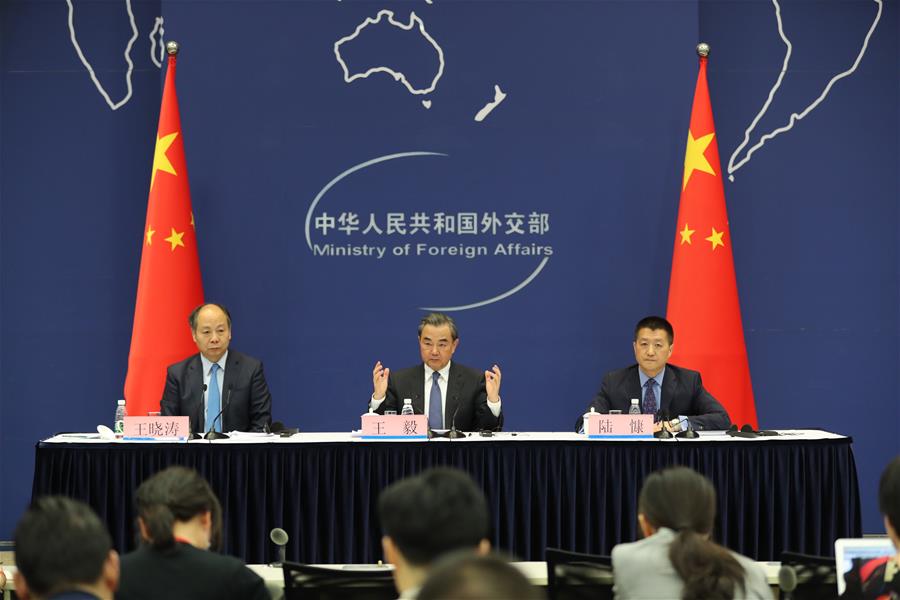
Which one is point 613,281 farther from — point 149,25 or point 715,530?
point 149,25

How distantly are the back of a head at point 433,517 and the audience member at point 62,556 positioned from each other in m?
0.51

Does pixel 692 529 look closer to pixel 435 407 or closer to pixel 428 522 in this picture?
pixel 428 522

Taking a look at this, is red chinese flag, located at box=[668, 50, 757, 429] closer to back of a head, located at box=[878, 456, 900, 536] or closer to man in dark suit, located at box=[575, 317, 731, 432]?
man in dark suit, located at box=[575, 317, 731, 432]

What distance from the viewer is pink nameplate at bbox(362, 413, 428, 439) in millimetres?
4543

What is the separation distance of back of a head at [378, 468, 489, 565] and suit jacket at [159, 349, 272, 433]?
339cm

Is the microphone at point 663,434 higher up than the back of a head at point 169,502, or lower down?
higher up

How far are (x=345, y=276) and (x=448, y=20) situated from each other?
5.02 ft

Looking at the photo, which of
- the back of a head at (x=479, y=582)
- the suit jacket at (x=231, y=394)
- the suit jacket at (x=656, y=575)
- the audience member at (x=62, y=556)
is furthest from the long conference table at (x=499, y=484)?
the back of a head at (x=479, y=582)

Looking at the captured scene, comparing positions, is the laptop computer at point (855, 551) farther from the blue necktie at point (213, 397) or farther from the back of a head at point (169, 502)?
the blue necktie at point (213, 397)

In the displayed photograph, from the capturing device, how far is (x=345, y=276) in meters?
6.35

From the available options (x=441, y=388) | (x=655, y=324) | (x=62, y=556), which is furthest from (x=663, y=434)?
(x=62, y=556)

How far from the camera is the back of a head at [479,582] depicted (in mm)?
1134

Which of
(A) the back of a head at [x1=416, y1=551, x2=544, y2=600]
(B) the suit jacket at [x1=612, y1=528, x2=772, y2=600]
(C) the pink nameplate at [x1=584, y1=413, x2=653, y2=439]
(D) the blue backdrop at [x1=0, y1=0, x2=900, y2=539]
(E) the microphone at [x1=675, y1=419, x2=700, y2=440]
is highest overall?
(D) the blue backdrop at [x1=0, y1=0, x2=900, y2=539]

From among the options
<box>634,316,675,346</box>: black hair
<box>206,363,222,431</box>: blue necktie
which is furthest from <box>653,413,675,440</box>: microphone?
<box>206,363,222,431</box>: blue necktie
